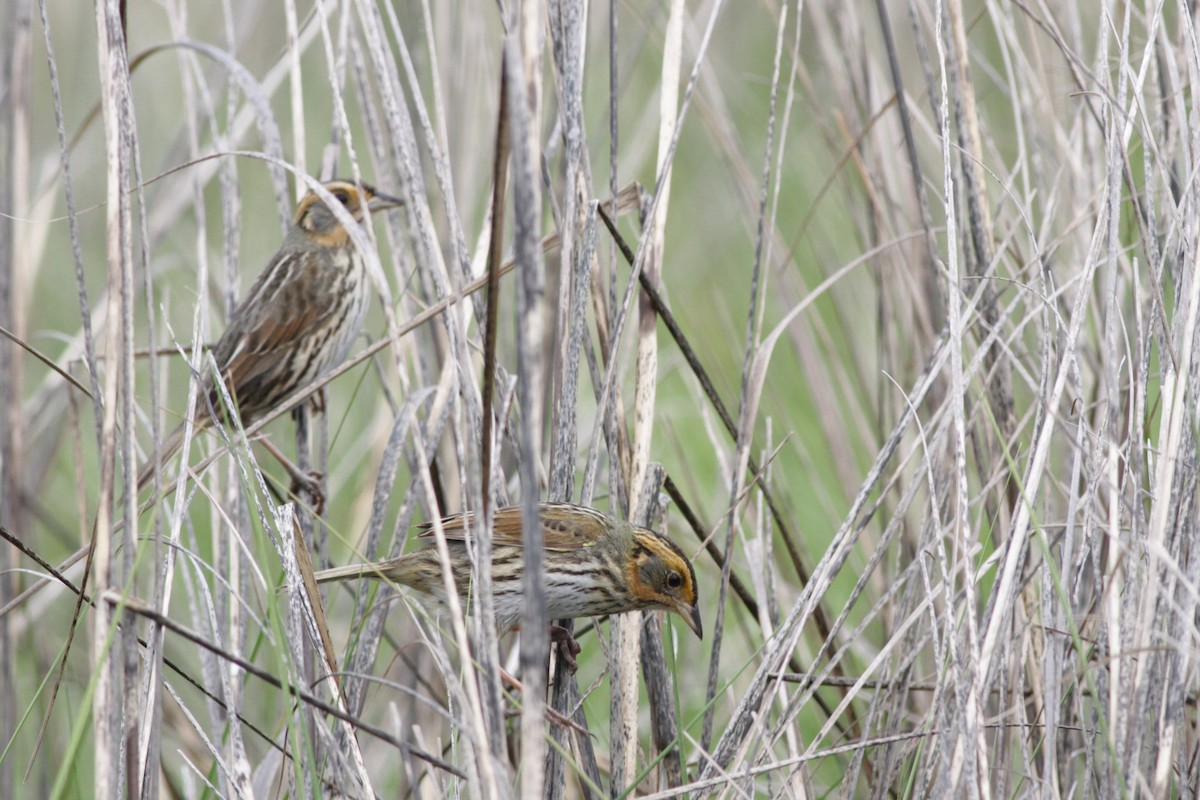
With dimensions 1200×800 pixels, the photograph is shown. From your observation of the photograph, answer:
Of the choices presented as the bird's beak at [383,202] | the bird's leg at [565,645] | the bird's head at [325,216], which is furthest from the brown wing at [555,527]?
the bird's head at [325,216]

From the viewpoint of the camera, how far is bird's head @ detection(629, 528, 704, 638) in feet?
9.00

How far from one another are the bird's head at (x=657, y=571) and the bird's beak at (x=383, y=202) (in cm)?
116

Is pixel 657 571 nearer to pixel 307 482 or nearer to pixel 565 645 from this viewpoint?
pixel 565 645

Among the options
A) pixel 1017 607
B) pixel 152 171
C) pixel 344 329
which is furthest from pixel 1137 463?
pixel 152 171

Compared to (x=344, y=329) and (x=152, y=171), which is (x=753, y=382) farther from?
(x=152, y=171)

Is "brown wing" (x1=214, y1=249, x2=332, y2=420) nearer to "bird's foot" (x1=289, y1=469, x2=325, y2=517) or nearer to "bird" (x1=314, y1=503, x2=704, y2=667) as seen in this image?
"bird's foot" (x1=289, y1=469, x2=325, y2=517)

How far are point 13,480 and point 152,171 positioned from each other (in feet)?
13.1

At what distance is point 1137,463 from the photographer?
6.95 feet

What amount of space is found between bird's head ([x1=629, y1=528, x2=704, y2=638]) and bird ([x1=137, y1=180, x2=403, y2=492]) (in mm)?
1724

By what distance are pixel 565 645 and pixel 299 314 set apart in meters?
1.93

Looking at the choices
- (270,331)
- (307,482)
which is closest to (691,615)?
(307,482)

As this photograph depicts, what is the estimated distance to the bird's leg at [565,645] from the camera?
103 inches

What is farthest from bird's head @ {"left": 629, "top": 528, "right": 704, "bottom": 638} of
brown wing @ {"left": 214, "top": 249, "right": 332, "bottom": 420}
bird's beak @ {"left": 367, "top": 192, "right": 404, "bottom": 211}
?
brown wing @ {"left": 214, "top": 249, "right": 332, "bottom": 420}

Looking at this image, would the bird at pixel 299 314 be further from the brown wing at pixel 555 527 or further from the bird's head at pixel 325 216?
the brown wing at pixel 555 527
